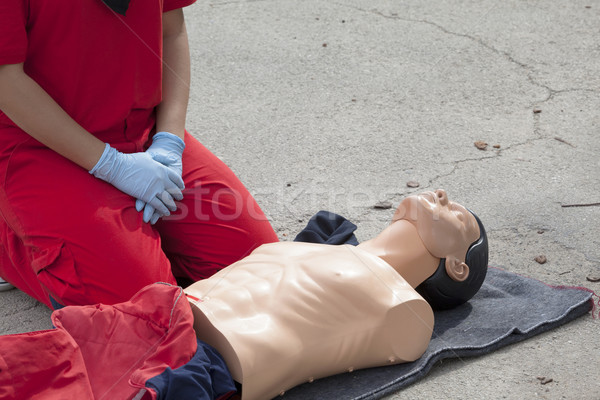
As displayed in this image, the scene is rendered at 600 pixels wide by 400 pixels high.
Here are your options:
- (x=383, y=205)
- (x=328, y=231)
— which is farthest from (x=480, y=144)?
(x=328, y=231)

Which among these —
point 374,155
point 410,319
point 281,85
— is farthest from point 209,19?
point 410,319

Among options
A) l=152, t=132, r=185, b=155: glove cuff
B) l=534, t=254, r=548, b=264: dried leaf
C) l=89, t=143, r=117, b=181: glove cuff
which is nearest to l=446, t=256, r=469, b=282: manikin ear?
l=534, t=254, r=548, b=264: dried leaf

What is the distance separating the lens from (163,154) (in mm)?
2547

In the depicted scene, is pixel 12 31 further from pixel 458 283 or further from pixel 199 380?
pixel 458 283

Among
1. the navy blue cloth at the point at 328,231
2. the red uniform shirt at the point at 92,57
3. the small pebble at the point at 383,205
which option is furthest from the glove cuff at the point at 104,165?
the small pebble at the point at 383,205

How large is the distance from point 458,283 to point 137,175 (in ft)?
3.56

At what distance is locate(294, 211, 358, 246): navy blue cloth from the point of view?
2688 millimetres

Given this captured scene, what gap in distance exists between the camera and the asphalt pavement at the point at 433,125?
258 centimetres

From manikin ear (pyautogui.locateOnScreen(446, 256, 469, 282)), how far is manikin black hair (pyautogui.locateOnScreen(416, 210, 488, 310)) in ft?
0.06

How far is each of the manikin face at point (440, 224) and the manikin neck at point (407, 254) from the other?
0.07ft

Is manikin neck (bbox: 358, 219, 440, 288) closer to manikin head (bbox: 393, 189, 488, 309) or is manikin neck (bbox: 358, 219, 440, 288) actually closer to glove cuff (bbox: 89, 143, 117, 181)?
manikin head (bbox: 393, 189, 488, 309)

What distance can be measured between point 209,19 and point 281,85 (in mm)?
1159

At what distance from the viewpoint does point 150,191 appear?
2.45 metres

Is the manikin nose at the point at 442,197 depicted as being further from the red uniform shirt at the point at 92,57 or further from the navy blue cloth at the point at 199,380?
the red uniform shirt at the point at 92,57
